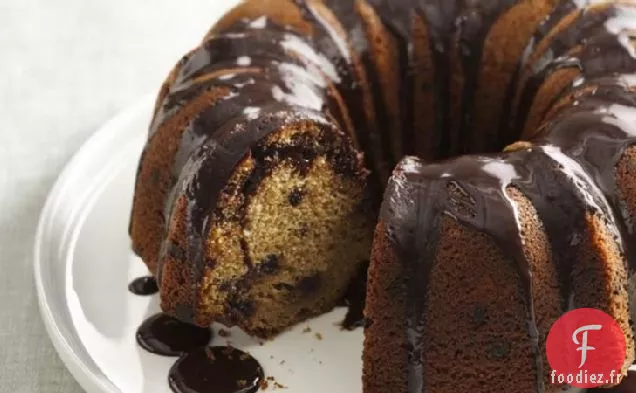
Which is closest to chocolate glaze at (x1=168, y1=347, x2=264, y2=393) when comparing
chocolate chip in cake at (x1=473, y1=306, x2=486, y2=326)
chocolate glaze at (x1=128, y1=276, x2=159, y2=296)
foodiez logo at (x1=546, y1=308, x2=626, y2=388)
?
chocolate glaze at (x1=128, y1=276, x2=159, y2=296)

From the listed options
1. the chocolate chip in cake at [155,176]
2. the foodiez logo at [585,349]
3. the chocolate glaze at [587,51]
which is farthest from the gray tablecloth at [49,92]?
the chocolate glaze at [587,51]

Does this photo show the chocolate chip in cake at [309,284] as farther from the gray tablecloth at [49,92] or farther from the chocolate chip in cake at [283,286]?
the gray tablecloth at [49,92]

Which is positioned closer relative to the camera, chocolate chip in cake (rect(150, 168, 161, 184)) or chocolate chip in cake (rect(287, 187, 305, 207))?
chocolate chip in cake (rect(287, 187, 305, 207))

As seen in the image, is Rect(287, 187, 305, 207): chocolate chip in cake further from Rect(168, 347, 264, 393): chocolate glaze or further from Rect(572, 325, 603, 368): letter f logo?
Rect(572, 325, 603, 368): letter f logo

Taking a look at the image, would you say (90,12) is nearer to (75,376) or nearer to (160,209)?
(160,209)

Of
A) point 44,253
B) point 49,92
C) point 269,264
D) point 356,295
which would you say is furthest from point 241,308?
point 49,92

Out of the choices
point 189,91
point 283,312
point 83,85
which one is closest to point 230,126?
point 189,91

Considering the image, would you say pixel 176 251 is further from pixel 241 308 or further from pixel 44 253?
pixel 44 253
